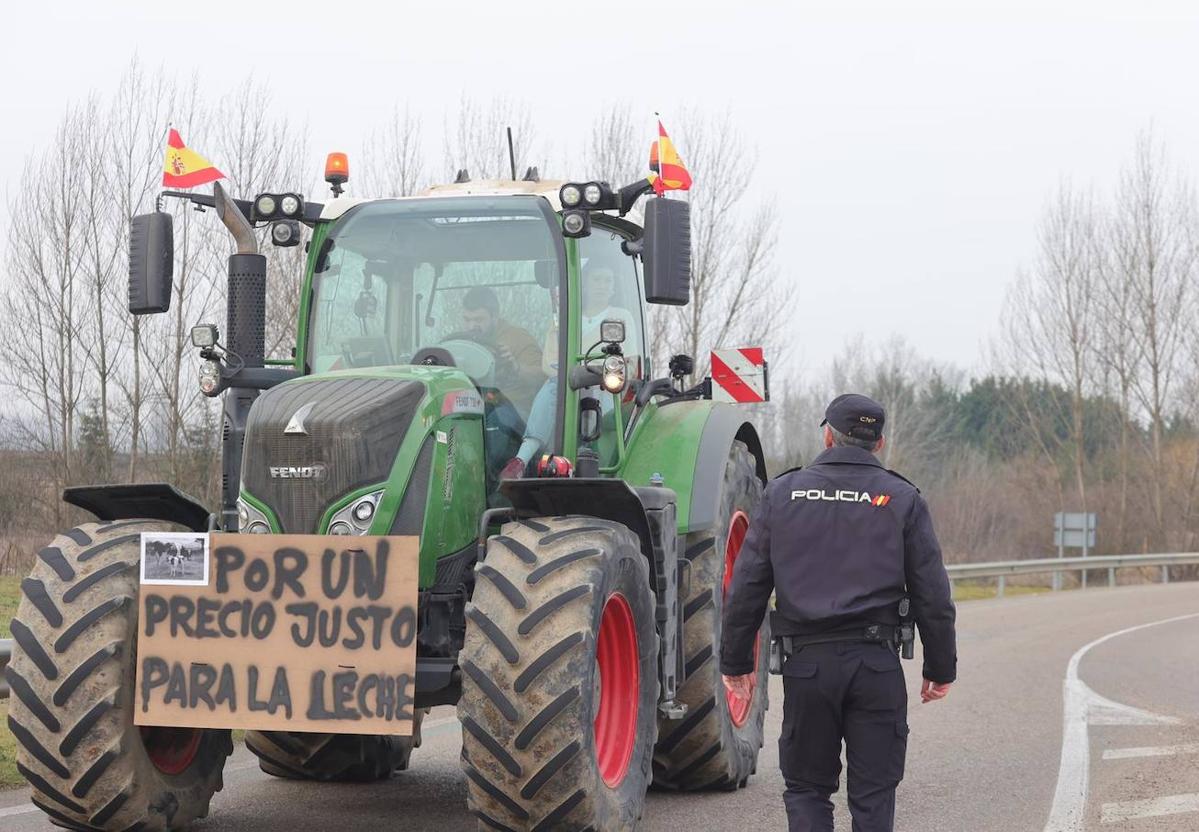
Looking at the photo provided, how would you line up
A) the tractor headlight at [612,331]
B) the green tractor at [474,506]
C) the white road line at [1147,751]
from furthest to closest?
the white road line at [1147,751] < the tractor headlight at [612,331] < the green tractor at [474,506]

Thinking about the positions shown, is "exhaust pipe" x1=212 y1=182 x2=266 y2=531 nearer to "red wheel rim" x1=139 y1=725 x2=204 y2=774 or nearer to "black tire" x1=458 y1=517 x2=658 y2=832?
"red wheel rim" x1=139 y1=725 x2=204 y2=774

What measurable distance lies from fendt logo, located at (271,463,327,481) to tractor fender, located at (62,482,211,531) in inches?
31.3

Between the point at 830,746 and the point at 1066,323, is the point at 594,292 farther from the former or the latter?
the point at 1066,323

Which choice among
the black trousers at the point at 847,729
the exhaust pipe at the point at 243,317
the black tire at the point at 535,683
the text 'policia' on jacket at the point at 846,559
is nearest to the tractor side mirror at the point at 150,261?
the exhaust pipe at the point at 243,317

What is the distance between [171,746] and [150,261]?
7.30ft

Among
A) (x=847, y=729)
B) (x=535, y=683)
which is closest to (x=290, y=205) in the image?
(x=535, y=683)

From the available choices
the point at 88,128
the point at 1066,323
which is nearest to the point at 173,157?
the point at 88,128

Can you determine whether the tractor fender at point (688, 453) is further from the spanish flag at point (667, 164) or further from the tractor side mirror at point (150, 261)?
the tractor side mirror at point (150, 261)

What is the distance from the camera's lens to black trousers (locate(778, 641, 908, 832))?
16.6 ft

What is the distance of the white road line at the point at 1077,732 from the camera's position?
7.36 meters

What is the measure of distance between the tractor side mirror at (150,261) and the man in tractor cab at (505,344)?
1401 millimetres

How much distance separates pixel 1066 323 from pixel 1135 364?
253cm

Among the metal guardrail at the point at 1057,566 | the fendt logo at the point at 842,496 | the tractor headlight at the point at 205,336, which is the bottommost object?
the metal guardrail at the point at 1057,566

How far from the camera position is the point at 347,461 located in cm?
602
